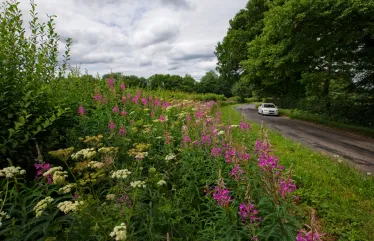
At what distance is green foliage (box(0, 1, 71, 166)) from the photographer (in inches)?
126

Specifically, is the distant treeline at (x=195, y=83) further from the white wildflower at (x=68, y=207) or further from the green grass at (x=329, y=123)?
the white wildflower at (x=68, y=207)

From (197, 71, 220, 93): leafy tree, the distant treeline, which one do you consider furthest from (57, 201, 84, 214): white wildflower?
(197, 71, 220, 93): leafy tree

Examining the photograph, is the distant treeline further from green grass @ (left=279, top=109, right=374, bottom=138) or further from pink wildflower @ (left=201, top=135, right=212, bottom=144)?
pink wildflower @ (left=201, top=135, right=212, bottom=144)

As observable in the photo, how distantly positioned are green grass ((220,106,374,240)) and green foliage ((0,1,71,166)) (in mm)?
3733

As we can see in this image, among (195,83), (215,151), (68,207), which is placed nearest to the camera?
(68,207)

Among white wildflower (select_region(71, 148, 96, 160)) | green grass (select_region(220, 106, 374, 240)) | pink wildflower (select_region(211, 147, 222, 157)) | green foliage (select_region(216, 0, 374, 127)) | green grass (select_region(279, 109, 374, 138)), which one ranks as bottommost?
green grass (select_region(279, 109, 374, 138))

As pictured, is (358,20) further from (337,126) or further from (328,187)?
(328,187)

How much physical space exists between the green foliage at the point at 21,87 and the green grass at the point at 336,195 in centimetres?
373

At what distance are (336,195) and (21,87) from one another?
6473 millimetres

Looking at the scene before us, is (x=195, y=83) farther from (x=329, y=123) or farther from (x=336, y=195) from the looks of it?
(x=336, y=195)

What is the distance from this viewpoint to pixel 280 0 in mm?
15625

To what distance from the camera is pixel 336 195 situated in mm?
4316

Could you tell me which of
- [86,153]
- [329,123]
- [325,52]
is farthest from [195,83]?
[86,153]

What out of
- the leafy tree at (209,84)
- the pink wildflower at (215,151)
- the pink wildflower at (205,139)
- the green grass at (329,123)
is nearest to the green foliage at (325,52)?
the green grass at (329,123)
